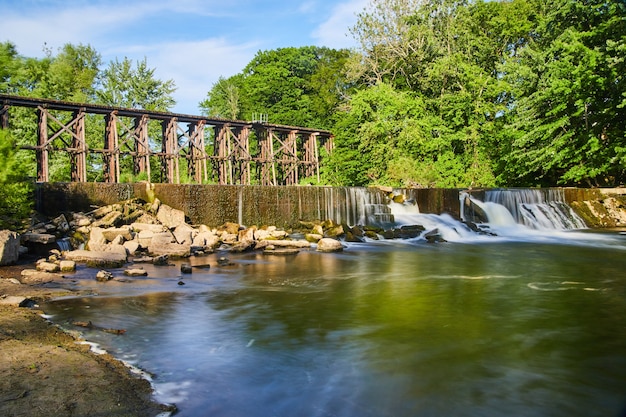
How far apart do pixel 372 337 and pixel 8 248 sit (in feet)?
29.8

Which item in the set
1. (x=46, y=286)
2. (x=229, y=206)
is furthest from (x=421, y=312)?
(x=229, y=206)

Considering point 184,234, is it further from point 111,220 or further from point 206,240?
point 111,220

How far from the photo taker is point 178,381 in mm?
5508

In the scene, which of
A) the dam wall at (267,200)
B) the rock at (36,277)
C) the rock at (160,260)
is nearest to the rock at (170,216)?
the dam wall at (267,200)

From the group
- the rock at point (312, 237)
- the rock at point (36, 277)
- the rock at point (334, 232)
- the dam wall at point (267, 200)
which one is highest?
the dam wall at point (267, 200)

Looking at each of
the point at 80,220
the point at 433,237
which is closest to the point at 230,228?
the point at 80,220

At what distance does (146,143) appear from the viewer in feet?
92.3

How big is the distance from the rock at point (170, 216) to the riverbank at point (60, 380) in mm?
11229

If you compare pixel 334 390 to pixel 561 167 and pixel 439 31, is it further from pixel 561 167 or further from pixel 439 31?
pixel 439 31

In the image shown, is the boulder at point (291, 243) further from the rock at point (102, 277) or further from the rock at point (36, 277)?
the rock at point (36, 277)

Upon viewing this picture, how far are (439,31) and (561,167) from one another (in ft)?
49.9

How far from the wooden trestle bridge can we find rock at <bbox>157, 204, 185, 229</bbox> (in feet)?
26.1

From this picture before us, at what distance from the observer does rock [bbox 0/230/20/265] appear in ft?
38.3

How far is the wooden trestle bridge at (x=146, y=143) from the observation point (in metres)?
24.5
